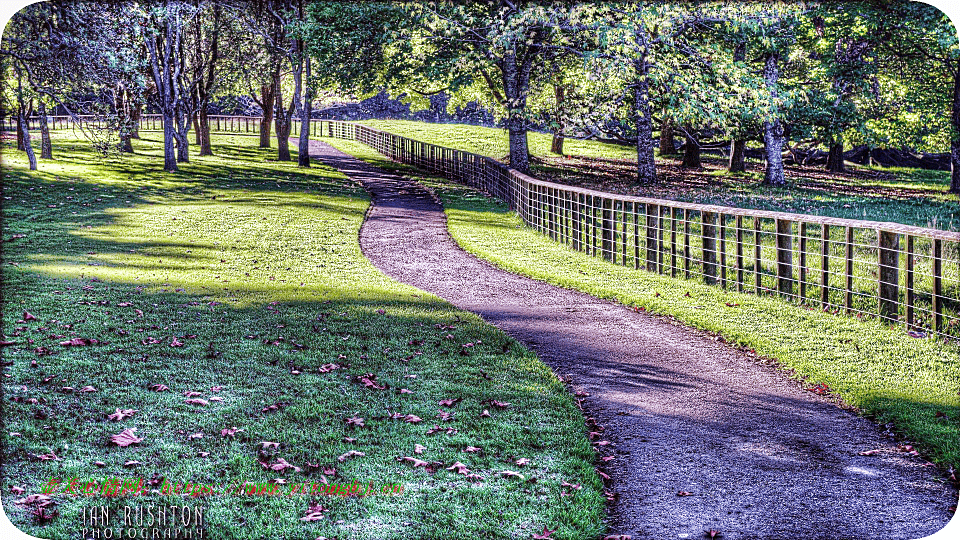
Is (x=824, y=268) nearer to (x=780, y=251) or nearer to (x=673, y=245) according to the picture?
(x=780, y=251)

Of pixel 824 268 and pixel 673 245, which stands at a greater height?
pixel 673 245

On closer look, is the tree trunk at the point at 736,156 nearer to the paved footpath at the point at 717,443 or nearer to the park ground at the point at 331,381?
the park ground at the point at 331,381

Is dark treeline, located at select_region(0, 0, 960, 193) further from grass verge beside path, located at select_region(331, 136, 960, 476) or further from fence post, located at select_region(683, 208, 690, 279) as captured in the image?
grass verge beside path, located at select_region(331, 136, 960, 476)

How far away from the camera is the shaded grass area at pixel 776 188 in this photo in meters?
22.8

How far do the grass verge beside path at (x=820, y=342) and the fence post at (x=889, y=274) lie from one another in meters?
0.32

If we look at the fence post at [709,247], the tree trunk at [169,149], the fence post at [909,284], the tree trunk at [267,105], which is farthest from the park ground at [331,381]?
the tree trunk at [267,105]

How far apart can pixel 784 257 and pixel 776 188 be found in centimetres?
1746

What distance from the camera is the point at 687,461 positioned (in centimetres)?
614

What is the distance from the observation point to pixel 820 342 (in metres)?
9.49

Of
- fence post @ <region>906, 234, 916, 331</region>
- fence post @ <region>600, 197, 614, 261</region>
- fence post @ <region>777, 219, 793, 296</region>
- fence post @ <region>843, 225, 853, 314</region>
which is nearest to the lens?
fence post @ <region>906, 234, 916, 331</region>

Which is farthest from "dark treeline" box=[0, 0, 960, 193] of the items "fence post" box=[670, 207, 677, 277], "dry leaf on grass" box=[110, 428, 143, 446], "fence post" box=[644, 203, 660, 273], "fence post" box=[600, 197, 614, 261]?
"dry leaf on grass" box=[110, 428, 143, 446]

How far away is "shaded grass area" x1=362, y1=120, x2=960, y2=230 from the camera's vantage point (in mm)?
22766

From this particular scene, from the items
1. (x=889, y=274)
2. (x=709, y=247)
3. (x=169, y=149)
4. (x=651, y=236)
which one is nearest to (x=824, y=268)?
(x=889, y=274)

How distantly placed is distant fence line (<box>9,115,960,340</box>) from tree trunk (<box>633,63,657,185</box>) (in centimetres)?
383
